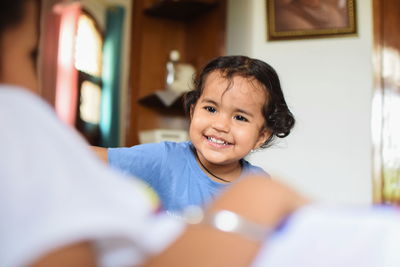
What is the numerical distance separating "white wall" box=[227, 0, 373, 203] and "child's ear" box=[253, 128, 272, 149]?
0.79 meters

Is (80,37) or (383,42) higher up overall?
(80,37)

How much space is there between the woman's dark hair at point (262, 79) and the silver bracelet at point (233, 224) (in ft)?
3.26

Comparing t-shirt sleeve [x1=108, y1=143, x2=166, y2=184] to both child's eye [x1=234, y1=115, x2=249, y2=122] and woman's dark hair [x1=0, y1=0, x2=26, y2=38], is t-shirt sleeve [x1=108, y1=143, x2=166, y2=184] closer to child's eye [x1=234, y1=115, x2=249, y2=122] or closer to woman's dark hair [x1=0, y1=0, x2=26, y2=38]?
child's eye [x1=234, y1=115, x2=249, y2=122]

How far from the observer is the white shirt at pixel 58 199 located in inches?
14.4

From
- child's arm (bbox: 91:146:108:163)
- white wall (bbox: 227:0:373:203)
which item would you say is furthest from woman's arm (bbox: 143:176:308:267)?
white wall (bbox: 227:0:373:203)

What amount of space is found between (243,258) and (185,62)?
2.58 m

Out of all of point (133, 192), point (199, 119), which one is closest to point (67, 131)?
point (133, 192)

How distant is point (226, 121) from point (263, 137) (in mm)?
229

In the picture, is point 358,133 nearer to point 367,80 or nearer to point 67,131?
point 367,80

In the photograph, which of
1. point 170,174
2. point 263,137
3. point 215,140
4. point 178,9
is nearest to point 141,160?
point 170,174

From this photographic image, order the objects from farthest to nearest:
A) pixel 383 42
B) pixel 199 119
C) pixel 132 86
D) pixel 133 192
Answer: pixel 132 86, pixel 383 42, pixel 199 119, pixel 133 192

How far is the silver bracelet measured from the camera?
463 mm

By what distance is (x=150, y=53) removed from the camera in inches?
111

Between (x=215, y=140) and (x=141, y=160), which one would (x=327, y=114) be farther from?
(x=141, y=160)
